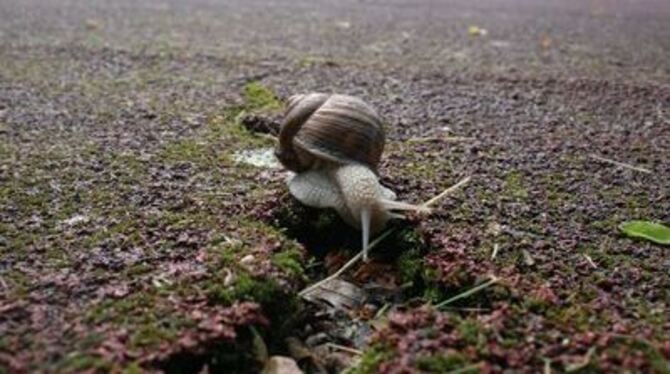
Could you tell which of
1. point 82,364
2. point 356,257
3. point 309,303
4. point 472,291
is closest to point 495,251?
point 472,291

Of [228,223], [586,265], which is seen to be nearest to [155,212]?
[228,223]

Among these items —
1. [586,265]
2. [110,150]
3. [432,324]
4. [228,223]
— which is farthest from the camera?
[110,150]

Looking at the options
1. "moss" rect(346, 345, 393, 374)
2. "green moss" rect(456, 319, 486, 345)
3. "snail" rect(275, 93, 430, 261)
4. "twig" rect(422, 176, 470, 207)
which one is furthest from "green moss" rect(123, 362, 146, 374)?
"twig" rect(422, 176, 470, 207)

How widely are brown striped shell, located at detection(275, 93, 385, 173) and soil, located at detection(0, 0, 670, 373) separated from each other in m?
0.10

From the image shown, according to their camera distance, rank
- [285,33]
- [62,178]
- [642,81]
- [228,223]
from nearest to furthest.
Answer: [228,223] < [62,178] < [642,81] < [285,33]

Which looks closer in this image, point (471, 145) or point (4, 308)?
point (4, 308)

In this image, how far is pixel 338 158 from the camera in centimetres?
193

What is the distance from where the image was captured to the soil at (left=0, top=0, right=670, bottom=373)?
1332mm

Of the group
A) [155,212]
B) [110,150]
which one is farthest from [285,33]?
[155,212]

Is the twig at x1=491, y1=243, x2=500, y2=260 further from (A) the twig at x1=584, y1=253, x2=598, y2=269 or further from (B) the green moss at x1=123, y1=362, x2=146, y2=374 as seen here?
(B) the green moss at x1=123, y1=362, x2=146, y2=374

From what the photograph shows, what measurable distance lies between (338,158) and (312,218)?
6.8 inches

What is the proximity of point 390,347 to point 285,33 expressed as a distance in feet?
10.1

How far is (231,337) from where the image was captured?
1.34 metres

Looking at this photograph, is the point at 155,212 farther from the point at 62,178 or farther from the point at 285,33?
the point at 285,33
